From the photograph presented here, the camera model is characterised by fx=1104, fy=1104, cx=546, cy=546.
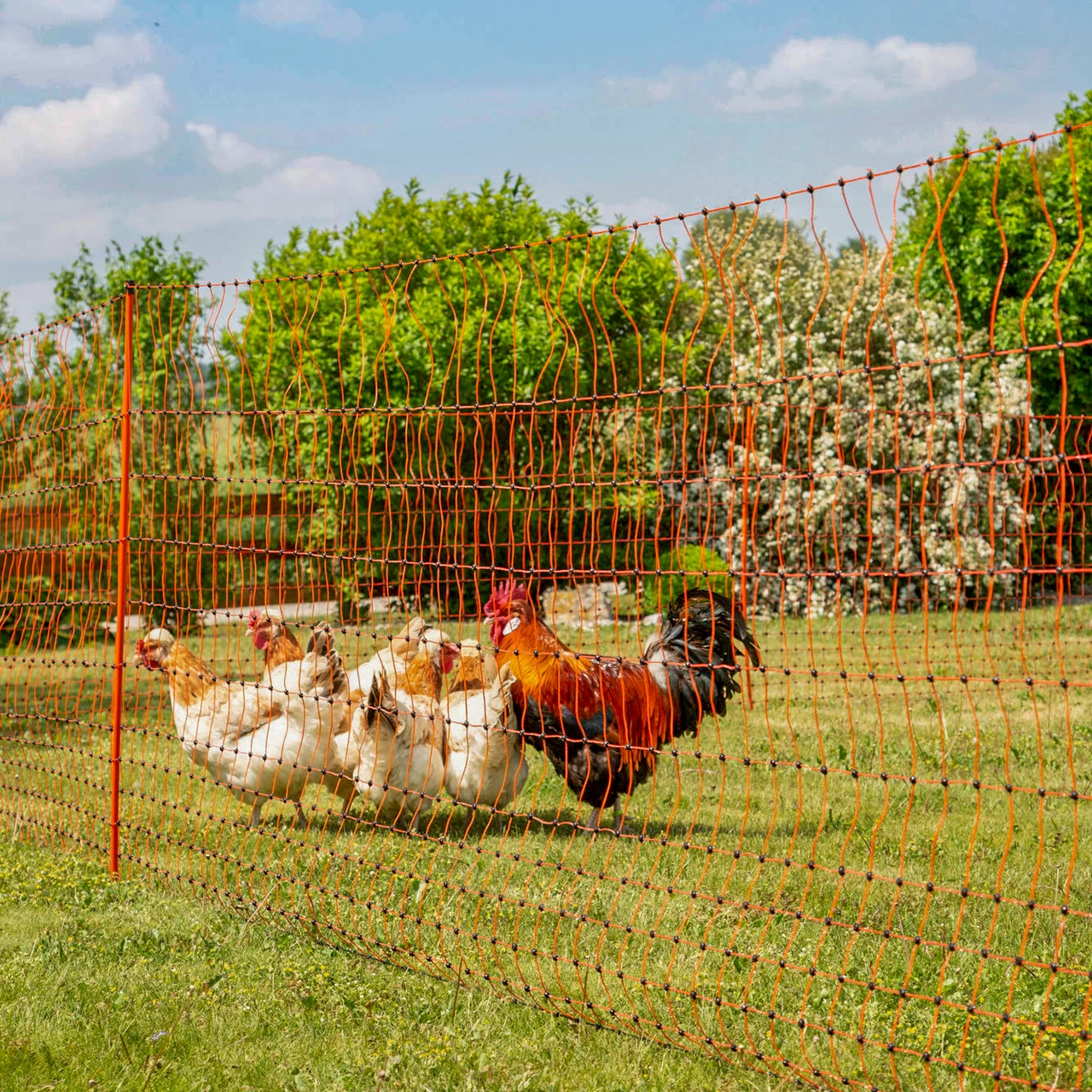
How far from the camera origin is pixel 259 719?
5.12 metres

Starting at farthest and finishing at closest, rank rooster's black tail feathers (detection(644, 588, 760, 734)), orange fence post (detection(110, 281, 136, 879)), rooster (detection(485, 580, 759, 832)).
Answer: rooster's black tail feathers (detection(644, 588, 760, 734)) → rooster (detection(485, 580, 759, 832)) → orange fence post (detection(110, 281, 136, 879))

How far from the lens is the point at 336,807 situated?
600 cm

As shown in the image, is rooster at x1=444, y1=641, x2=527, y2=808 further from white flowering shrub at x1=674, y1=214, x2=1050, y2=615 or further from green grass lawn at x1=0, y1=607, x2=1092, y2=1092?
white flowering shrub at x1=674, y1=214, x2=1050, y2=615

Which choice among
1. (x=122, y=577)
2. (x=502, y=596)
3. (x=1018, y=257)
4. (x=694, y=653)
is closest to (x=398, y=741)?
(x=502, y=596)

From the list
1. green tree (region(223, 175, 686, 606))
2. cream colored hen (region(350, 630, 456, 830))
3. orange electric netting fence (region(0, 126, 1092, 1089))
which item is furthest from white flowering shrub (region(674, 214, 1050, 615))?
cream colored hen (region(350, 630, 456, 830))

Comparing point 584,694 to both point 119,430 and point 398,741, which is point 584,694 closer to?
point 398,741

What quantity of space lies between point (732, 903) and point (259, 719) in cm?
297

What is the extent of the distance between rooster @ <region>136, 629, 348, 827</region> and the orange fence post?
1.46 ft

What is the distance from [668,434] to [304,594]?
426 centimetres

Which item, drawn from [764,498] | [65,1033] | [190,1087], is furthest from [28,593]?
[764,498]

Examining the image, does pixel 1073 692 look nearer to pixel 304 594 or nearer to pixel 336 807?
pixel 336 807

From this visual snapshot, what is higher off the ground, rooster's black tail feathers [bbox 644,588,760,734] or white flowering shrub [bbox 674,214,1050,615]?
white flowering shrub [bbox 674,214,1050,615]

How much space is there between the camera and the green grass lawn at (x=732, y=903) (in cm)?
286

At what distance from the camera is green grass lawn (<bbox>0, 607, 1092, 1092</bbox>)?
2863 mm
